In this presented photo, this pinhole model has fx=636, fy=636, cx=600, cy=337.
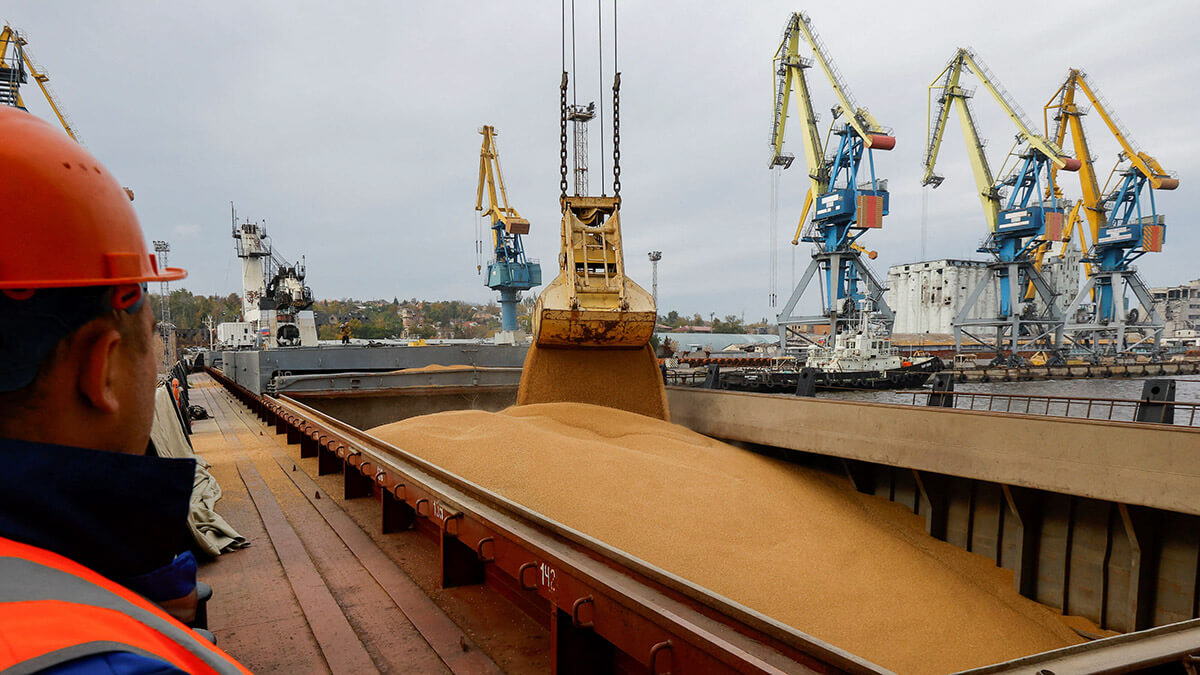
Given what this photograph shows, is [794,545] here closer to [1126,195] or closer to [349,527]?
[349,527]

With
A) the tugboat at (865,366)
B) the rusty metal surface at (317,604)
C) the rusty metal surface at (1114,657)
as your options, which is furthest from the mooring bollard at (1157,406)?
the tugboat at (865,366)

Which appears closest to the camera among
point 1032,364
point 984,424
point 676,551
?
point 676,551

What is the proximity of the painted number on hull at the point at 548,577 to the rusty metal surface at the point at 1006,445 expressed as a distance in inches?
161

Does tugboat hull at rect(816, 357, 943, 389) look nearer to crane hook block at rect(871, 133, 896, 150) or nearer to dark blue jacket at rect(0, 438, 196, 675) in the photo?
crane hook block at rect(871, 133, 896, 150)

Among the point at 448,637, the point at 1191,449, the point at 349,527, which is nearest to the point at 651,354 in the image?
the point at 349,527

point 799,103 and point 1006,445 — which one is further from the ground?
point 799,103

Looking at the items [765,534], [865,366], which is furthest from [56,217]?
[865,366]

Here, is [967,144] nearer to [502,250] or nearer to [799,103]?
[799,103]

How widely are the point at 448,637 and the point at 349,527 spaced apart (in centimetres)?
176

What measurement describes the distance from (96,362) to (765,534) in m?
4.31

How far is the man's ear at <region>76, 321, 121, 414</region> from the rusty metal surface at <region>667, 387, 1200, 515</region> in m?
5.23

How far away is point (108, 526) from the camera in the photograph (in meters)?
0.67

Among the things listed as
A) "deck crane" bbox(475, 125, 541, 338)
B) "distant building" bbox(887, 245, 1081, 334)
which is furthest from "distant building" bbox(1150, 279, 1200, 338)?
"deck crane" bbox(475, 125, 541, 338)

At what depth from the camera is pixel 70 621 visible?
1.56 feet
